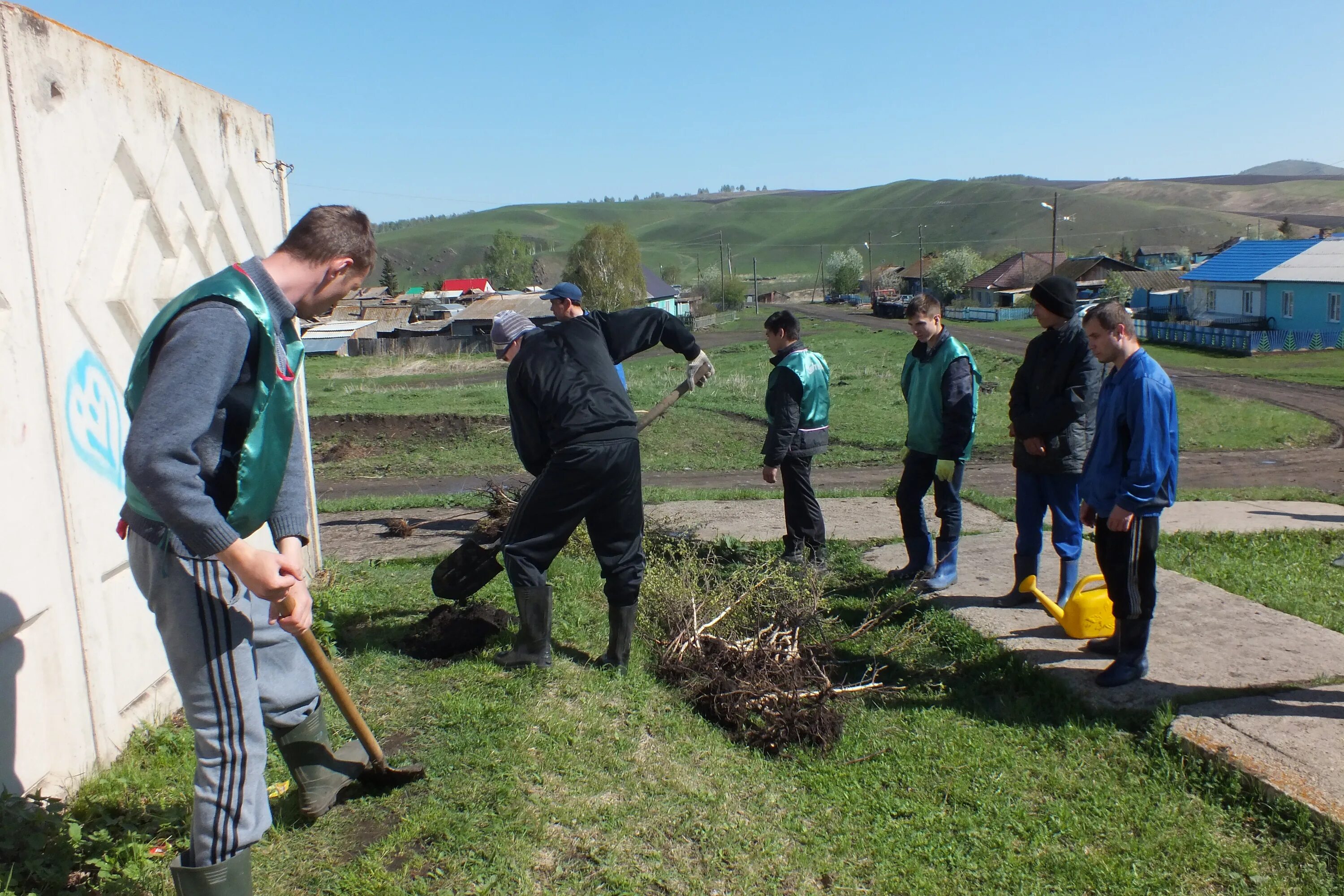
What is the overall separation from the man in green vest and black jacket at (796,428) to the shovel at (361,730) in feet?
10.9

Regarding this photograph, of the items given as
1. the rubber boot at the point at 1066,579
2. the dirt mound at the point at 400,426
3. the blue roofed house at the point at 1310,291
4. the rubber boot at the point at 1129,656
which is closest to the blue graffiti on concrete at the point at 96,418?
the rubber boot at the point at 1129,656

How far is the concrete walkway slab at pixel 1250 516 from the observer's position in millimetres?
7418

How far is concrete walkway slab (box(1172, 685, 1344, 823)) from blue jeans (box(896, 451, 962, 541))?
80.5 inches

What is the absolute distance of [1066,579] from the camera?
5.30 meters

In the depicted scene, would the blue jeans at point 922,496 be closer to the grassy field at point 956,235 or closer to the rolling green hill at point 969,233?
the rolling green hill at point 969,233

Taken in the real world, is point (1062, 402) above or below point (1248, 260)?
below

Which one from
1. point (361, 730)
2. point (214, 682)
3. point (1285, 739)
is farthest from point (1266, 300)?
point (214, 682)

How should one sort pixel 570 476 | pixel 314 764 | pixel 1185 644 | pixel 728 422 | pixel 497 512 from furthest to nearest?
pixel 728 422 < pixel 497 512 < pixel 1185 644 < pixel 570 476 < pixel 314 764

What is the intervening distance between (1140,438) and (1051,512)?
A: 112 centimetres

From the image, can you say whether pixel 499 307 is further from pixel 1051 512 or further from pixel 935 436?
pixel 1051 512

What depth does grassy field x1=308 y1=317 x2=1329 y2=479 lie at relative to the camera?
45.3ft

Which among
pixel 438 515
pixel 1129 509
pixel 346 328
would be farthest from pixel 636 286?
pixel 1129 509

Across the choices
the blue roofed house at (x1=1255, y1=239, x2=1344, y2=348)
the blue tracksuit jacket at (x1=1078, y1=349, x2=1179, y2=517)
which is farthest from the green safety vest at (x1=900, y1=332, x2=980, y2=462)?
the blue roofed house at (x1=1255, y1=239, x2=1344, y2=348)

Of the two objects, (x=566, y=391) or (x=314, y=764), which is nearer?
(x=314, y=764)
